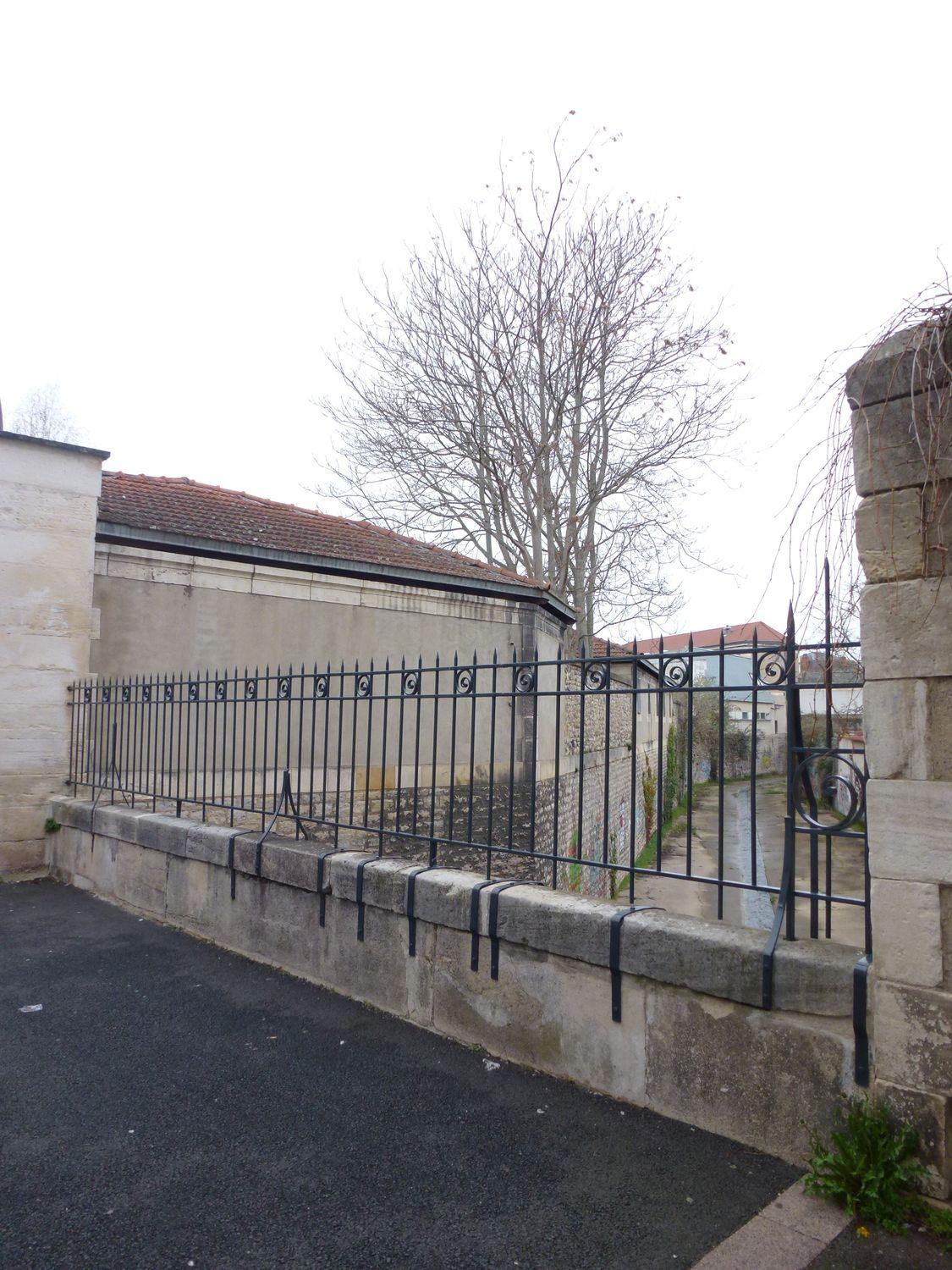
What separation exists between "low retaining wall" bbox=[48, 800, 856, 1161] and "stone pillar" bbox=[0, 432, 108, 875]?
10.6ft

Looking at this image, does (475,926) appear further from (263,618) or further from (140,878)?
(263,618)

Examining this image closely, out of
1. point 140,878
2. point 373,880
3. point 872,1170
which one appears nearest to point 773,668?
point 872,1170

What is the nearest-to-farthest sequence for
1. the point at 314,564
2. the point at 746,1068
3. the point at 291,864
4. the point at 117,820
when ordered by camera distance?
the point at 746,1068, the point at 291,864, the point at 117,820, the point at 314,564

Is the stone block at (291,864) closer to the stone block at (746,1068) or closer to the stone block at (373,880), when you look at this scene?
the stone block at (373,880)

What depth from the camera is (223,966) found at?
4.42 metres

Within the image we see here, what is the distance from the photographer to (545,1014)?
3055 mm

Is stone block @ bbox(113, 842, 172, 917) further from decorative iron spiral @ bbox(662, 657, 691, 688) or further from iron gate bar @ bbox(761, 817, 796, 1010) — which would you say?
iron gate bar @ bbox(761, 817, 796, 1010)

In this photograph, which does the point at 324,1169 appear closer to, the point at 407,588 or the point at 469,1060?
the point at 469,1060

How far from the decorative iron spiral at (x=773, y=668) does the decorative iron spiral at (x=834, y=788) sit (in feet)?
0.83

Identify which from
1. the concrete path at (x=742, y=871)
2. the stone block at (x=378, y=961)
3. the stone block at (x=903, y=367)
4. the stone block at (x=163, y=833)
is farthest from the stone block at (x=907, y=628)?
the concrete path at (x=742, y=871)

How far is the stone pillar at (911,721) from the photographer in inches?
83.7

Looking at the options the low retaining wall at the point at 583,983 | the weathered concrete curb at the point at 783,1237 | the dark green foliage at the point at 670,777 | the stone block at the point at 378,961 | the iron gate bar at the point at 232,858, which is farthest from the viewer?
the dark green foliage at the point at 670,777

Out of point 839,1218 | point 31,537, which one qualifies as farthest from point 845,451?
point 31,537

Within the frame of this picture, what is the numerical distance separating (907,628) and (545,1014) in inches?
74.3
